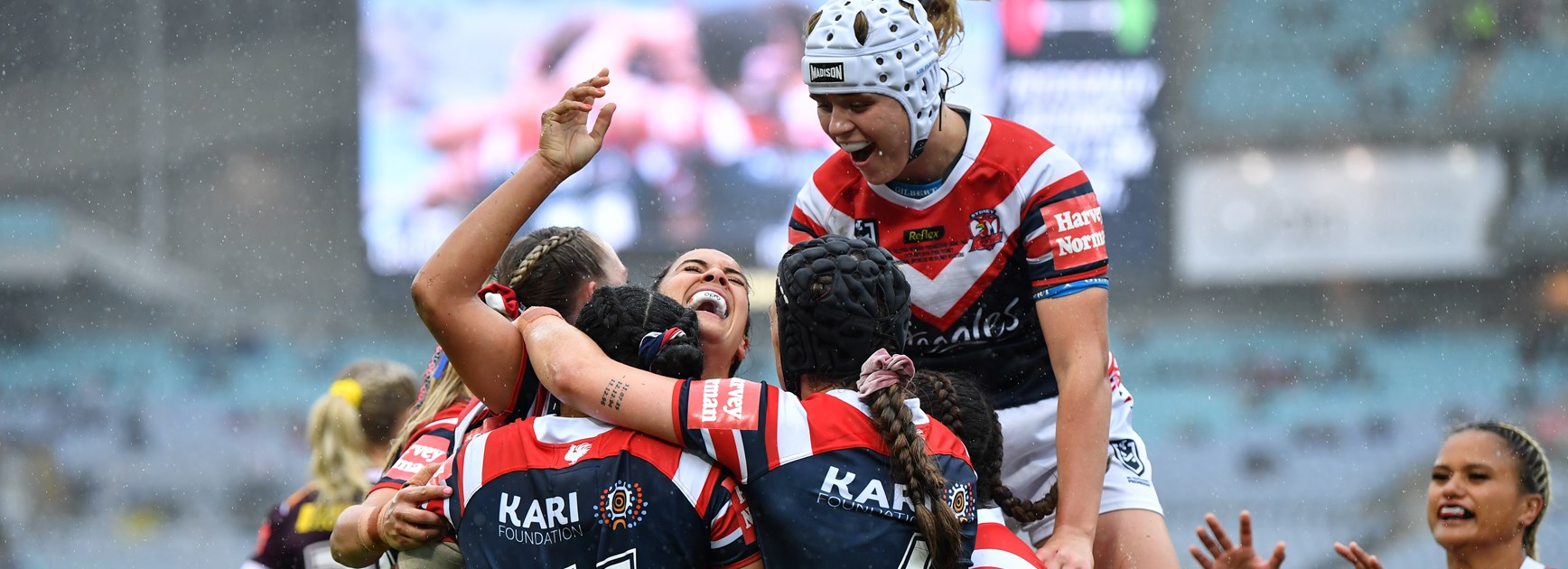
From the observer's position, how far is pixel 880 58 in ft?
10.3

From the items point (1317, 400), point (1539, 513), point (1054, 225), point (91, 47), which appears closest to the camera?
point (1054, 225)

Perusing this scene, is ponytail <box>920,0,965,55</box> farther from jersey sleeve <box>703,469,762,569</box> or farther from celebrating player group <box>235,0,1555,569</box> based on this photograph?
jersey sleeve <box>703,469,762,569</box>

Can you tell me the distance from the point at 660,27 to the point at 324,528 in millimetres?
15453

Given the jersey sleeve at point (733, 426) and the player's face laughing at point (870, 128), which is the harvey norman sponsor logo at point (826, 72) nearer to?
the player's face laughing at point (870, 128)

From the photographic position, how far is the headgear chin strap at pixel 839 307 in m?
2.72

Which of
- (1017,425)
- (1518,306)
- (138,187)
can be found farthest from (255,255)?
(1017,425)

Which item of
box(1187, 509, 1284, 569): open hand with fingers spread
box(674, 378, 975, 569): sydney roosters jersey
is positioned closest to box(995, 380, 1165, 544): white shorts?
box(1187, 509, 1284, 569): open hand with fingers spread

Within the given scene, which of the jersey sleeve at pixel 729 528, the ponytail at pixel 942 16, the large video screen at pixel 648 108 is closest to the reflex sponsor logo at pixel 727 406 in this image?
the jersey sleeve at pixel 729 528

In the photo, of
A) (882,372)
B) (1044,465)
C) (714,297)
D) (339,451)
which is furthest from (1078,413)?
(339,451)

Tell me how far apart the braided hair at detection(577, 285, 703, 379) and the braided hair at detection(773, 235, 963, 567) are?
190mm

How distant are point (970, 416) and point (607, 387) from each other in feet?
2.53

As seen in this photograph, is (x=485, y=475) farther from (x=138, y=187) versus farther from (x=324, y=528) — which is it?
(x=138, y=187)

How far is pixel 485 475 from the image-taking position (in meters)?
2.70

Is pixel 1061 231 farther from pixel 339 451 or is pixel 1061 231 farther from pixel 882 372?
pixel 339 451
